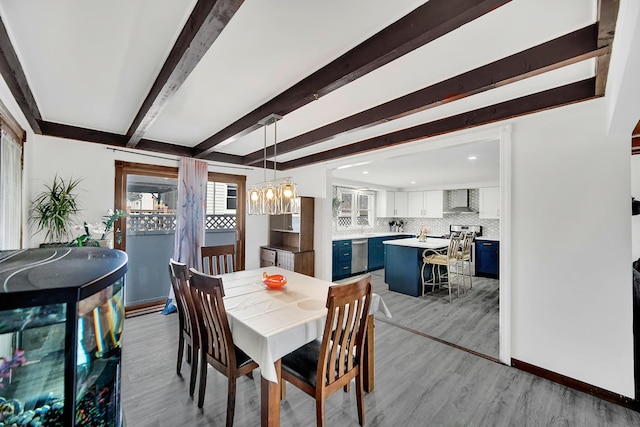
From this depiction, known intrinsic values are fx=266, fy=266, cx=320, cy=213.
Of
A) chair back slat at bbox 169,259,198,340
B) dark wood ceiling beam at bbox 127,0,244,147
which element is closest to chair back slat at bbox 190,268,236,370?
chair back slat at bbox 169,259,198,340

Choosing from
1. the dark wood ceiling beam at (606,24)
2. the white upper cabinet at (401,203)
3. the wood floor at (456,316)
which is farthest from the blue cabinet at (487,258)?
the dark wood ceiling beam at (606,24)

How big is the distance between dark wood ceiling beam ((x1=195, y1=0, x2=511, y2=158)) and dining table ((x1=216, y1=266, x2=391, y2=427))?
1.53 m

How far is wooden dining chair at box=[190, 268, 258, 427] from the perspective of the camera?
1681 mm

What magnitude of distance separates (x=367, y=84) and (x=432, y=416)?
2459mm

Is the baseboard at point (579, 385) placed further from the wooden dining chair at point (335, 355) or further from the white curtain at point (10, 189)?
the white curtain at point (10, 189)

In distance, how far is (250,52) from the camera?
1645mm

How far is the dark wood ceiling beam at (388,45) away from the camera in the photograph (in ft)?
3.79

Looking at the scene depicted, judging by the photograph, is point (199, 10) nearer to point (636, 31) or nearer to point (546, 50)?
point (636, 31)

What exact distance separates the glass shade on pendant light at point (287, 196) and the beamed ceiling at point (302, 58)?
0.67 meters

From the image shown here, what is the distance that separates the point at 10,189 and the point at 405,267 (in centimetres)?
495

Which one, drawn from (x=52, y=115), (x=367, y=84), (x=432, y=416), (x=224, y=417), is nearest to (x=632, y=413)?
(x=432, y=416)

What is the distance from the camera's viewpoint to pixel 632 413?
1888 millimetres

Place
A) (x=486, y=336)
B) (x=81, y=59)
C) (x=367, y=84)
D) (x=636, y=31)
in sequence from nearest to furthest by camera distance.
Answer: (x=636, y=31), (x=81, y=59), (x=367, y=84), (x=486, y=336)

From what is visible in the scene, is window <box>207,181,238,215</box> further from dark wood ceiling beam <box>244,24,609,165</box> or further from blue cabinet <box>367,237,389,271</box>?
blue cabinet <box>367,237,389,271</box>
